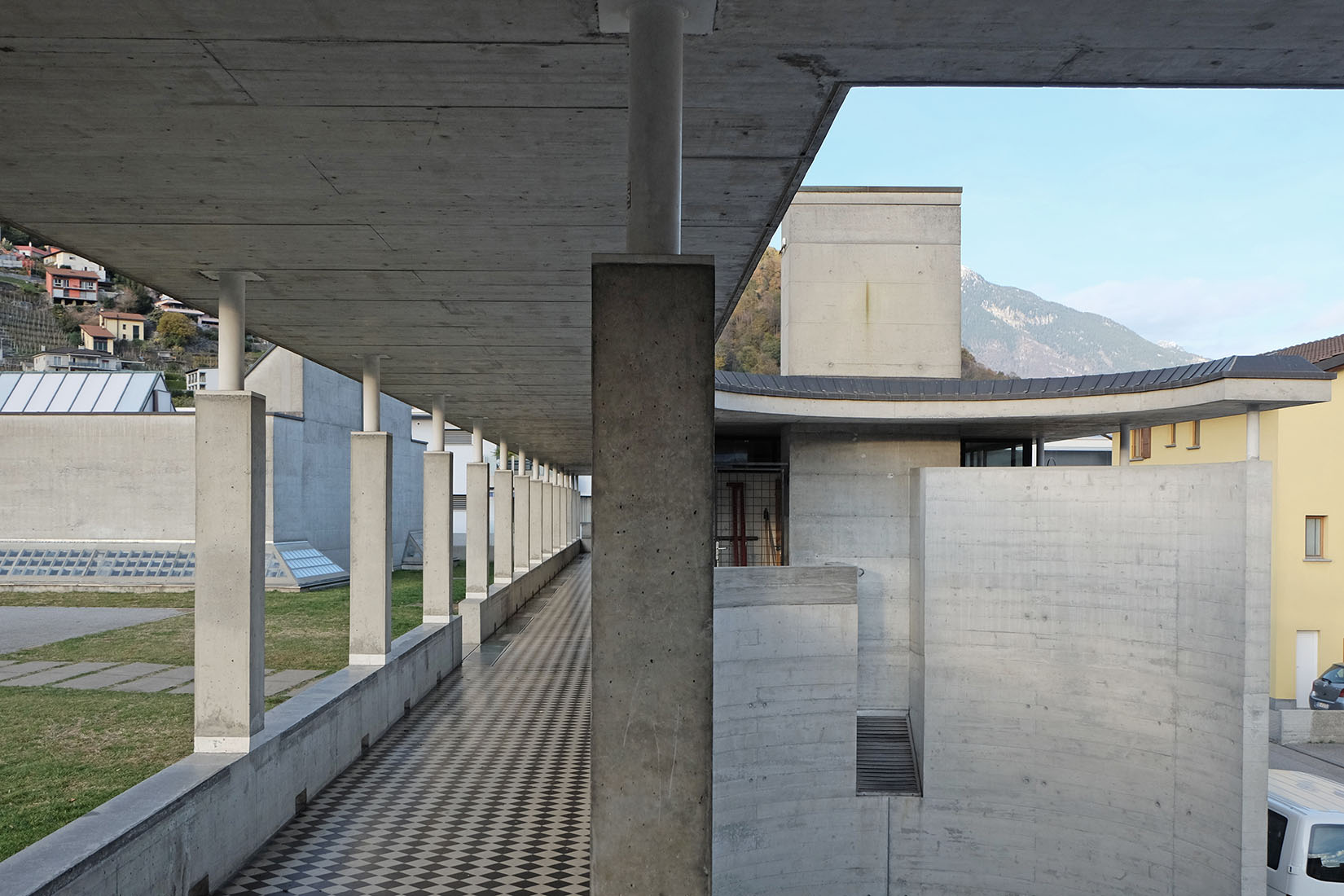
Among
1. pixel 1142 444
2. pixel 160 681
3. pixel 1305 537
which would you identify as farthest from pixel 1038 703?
pixel 1142 444

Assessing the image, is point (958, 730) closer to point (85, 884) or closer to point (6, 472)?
point (85, 884)

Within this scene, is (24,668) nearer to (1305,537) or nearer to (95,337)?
(1305,537)

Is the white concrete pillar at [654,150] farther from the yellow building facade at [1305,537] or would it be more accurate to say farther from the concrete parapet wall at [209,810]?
the yellow building facade at [1305,537]

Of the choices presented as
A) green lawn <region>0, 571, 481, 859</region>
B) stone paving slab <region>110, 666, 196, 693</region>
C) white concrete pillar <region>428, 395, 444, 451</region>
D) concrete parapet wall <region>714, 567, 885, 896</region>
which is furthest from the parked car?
stone paving slab <region>110, 666, 196, 693</region>

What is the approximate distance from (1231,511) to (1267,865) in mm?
4058

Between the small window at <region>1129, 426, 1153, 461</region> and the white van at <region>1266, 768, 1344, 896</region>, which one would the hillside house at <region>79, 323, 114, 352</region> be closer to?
the small window at <region>1129, 426, 1153, 461</region>

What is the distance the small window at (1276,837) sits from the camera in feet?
38.6

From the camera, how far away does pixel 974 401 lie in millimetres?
14586

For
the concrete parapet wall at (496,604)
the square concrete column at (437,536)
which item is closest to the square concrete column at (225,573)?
the square concrete column at (437,536)

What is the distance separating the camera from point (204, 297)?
7.98 m

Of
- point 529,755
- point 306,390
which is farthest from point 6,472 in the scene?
point 529,755

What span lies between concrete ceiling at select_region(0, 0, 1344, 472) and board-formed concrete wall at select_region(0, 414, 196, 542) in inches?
881

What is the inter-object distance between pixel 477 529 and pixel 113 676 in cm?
618

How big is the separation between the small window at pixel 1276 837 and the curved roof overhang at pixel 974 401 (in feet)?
16.1
